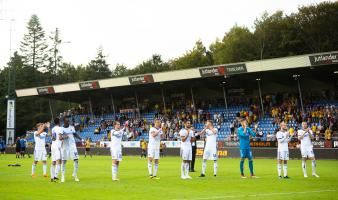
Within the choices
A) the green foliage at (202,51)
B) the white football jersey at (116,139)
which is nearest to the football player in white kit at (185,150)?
the white football jersey at (116,139)

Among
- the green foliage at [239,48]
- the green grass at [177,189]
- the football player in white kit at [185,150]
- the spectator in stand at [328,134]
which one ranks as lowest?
the green grass at [177,189]

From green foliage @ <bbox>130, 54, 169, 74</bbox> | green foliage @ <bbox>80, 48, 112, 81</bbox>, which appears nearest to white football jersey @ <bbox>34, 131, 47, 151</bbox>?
green foliage @ <bbox>130, 54, 169, 74</bbox>

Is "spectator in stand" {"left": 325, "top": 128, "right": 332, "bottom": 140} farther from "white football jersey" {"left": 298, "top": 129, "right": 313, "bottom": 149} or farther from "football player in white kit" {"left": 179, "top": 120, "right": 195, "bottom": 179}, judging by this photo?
"football player in white kit" {"left": 179, "top": 120, "right": 195, "bottom": 179}

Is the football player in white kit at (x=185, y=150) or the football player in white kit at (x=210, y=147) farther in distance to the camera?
the football player in white kit at (x=210, y=147)

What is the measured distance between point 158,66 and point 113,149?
89.6m

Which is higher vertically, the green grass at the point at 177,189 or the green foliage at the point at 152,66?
the green foliage at the point at 152,66

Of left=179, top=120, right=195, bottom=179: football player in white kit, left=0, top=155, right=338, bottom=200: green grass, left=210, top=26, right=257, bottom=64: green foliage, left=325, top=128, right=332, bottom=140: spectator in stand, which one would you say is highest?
left=210, top=26, right=257, bottom=64: green foliage

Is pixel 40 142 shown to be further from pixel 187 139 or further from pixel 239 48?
pixel 239 48

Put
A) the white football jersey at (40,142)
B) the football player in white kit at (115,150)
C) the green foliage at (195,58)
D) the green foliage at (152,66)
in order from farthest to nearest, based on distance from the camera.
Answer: the green foliage at (152,66) < the green foliage at (195,58) < the white football jersey at (40,142) < the football player in white kit at (115,150)

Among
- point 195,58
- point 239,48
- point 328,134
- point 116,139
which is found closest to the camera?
point 116,139

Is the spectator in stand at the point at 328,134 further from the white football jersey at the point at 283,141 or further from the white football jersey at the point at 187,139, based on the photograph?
the white football jersey at the point at 187,139

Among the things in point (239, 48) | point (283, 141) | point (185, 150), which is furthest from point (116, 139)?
point (239, 48)

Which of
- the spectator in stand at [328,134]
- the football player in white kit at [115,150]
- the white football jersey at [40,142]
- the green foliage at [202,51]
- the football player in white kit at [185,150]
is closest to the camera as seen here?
the football player in white kit at [115,150]

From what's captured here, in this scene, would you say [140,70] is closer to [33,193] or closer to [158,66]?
[158,66]
